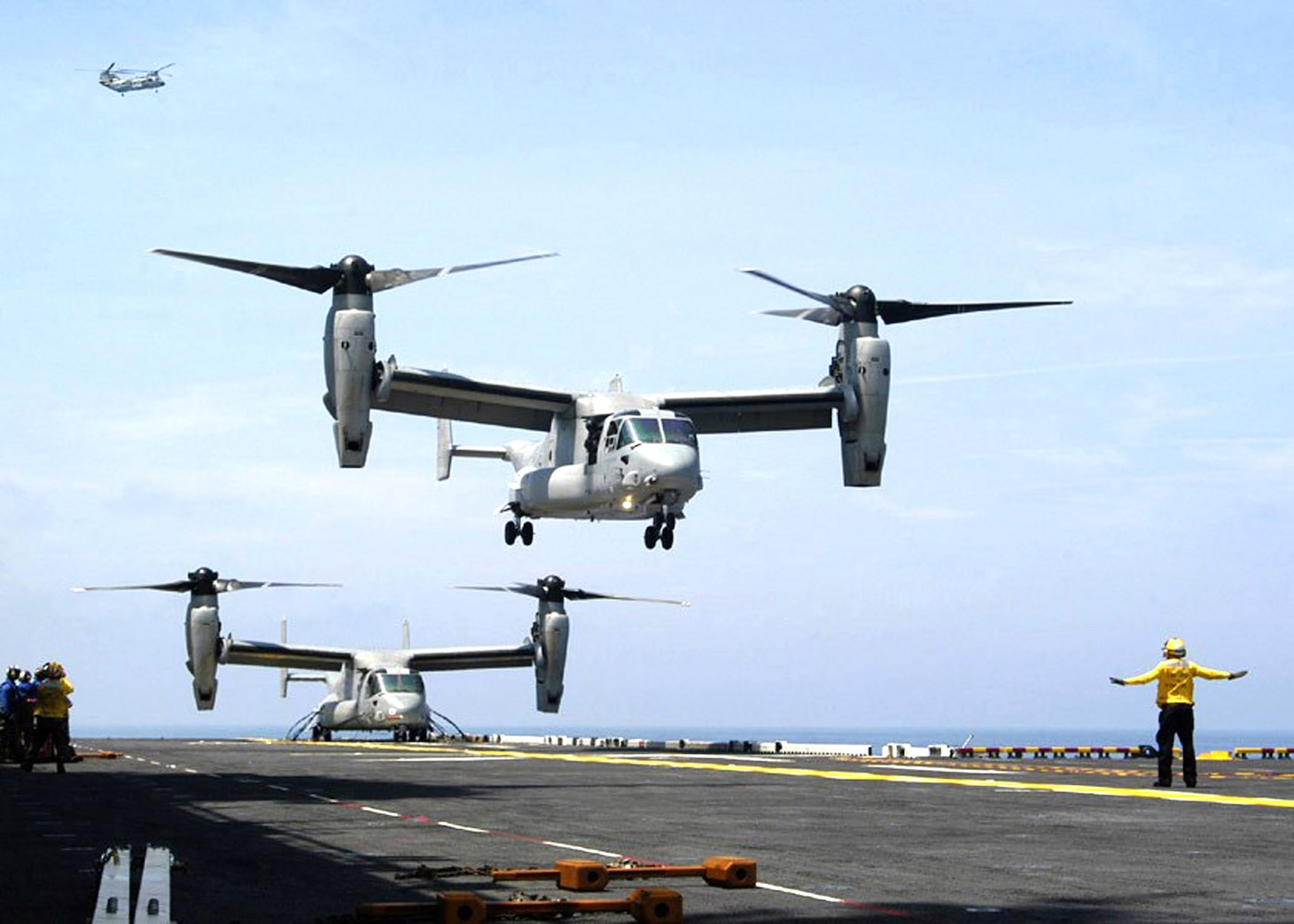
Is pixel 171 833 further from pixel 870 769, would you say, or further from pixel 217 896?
pixel 870 769

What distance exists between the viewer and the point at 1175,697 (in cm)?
2639

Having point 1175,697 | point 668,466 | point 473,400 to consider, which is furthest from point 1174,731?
point 473,400

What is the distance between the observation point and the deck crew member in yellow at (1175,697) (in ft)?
86.1

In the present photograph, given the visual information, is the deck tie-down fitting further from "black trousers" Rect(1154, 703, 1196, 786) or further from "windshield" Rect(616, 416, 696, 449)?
"windshield" Rect(616, 416, 696, 449)

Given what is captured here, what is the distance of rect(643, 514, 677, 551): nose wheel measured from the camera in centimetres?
4644

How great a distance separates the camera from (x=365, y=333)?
1561 inches

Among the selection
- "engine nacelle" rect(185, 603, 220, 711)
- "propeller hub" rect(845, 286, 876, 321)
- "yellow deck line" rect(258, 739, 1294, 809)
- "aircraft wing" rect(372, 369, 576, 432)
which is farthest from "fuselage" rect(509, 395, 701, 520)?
"engine nacelle" rect(185, 603, 220, 711)

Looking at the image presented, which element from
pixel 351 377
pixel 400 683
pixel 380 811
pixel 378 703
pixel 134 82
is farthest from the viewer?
pixel 134 82

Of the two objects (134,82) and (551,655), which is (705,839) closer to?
(551,655)

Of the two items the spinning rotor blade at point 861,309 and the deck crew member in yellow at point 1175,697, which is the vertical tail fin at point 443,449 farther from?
the deck crew member in yellow at point 1175,697

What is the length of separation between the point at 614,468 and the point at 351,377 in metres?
8.95

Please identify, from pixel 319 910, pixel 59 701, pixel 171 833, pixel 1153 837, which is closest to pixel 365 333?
pixel 59 701

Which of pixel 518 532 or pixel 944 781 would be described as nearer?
pixel 944 781

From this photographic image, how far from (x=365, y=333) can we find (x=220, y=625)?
16.4 metres
